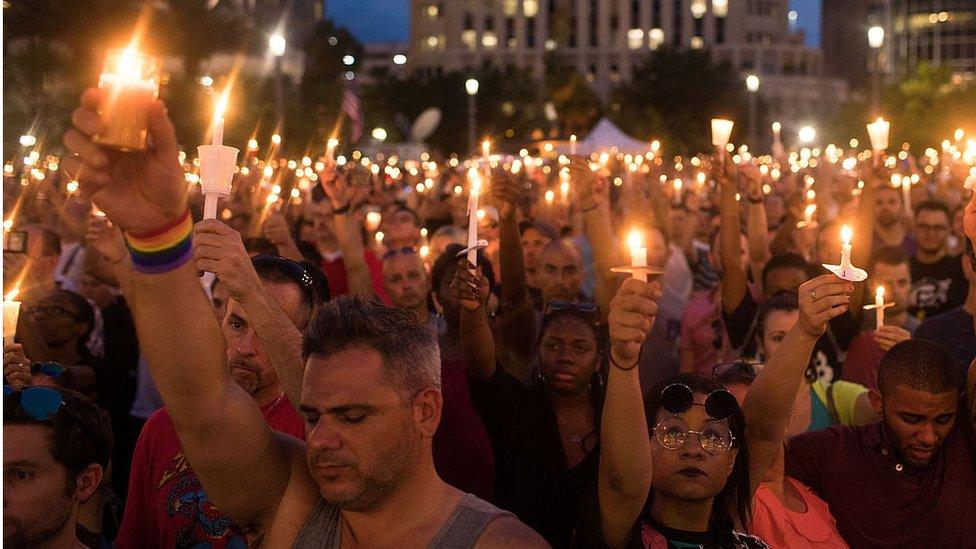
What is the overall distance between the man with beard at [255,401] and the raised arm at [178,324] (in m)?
0.52

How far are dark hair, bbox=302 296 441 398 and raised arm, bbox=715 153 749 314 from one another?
407 centimetres

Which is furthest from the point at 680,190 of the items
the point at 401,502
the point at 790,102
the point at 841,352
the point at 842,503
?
the point at 790,102

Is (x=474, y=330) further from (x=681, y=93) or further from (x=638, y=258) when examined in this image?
(x=681, y=93)

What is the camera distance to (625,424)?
3.02 metres

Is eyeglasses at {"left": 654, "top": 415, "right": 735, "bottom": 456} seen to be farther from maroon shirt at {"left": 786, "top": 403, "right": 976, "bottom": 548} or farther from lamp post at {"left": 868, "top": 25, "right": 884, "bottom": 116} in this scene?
lamp post at {"left": 868, "top": 25, "right": 884, "bottom": 116}

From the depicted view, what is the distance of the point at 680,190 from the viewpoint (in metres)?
11.5

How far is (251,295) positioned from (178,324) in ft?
2.36

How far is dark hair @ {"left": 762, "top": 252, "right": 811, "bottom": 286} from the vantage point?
6664mm

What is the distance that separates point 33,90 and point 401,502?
75.0ft

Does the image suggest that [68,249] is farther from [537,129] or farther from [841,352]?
[537,129]

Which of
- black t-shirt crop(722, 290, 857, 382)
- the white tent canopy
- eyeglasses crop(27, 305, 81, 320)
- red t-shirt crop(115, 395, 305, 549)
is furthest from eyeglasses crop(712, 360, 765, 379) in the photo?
the white tent canopy

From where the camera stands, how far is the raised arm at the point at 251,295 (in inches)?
122

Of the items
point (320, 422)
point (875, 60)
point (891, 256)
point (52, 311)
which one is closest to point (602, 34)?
point (875, 60)

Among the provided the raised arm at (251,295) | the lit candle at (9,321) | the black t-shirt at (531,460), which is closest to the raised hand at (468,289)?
the black t-shirt at (531,460)
